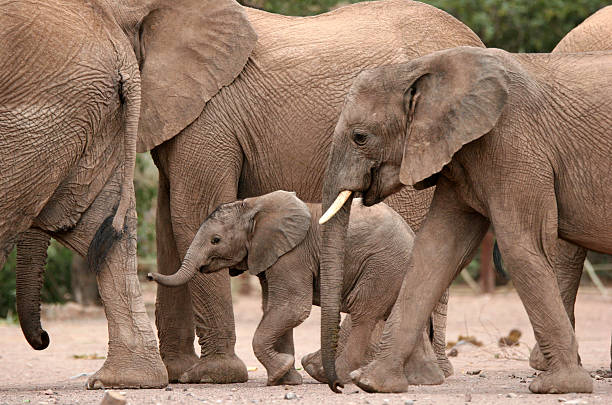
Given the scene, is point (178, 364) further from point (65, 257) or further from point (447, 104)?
point (65, 257)

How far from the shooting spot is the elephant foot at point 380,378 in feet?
23.8

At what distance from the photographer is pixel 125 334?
7762 millimetres

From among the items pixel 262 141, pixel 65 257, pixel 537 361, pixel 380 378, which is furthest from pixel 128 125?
pixel 65 257

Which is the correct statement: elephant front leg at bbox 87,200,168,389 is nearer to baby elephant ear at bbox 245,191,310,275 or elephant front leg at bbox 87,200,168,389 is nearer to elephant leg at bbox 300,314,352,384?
baby elephant ear at bbox 245,191,310,275

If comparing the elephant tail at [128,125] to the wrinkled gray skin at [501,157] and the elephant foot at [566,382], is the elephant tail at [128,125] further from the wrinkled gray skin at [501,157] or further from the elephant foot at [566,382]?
the elephant foot at [566,382]

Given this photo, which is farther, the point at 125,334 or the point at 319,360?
the point at 319,360

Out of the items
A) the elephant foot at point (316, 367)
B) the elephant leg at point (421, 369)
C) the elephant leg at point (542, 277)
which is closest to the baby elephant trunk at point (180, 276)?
the elephant foot at point (316, 367)

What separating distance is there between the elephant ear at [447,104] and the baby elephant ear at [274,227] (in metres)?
1.16

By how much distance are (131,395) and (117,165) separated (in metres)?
1.47

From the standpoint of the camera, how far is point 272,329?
7.89m

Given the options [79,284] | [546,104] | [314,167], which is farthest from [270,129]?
[79,284]

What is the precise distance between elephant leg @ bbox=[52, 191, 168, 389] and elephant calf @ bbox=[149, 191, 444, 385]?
0.67 feet

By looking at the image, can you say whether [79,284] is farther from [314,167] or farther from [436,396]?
[436,396]

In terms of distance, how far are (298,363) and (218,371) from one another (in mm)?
2112
